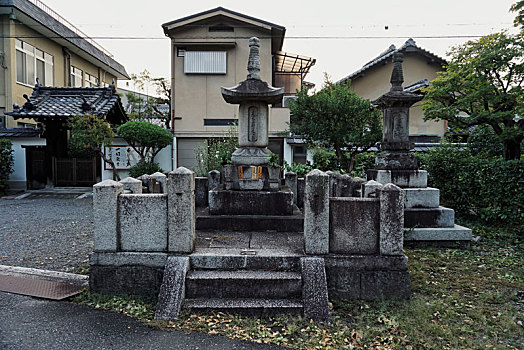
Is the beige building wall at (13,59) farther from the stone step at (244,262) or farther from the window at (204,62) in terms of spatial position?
the stone step at (244,262)

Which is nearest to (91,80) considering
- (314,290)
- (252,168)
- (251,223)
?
(252,168)

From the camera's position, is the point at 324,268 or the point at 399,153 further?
the point at 399,153

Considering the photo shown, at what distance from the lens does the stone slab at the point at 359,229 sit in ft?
14.6

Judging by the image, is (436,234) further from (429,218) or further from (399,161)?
(399,161)

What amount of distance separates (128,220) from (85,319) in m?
1.26

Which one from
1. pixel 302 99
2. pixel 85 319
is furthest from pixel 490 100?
pixel 85 319

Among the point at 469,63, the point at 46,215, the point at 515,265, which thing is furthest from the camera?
the point at 46,215

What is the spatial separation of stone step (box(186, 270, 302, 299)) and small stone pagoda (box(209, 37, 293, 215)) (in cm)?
229

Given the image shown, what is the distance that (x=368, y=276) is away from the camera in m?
4.41

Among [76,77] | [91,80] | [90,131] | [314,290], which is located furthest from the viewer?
[91,80]

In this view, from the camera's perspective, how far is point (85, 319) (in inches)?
150

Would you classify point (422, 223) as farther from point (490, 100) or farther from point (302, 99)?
point (302, 99)

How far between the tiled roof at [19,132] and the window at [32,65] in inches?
111

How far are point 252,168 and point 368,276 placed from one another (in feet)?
10.4
